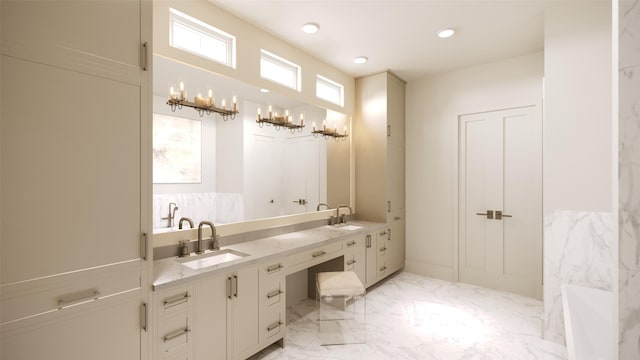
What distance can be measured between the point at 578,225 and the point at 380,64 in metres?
2.71

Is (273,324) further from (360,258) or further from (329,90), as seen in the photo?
(329,90)

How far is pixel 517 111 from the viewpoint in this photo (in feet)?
12.1

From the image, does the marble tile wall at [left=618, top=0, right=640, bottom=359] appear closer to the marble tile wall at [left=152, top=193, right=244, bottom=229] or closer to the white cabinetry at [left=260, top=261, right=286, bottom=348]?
the white cabinetry at [left=260, top=261, right=286, bottom=348]

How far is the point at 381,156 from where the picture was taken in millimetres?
4066

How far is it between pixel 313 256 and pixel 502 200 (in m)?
2.65

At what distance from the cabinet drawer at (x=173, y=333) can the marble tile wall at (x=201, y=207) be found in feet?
2.38

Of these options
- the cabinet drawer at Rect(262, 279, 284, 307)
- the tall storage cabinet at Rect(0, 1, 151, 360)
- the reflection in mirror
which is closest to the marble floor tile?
the cabinet drawer at Rect(262, 279, 284, 307)

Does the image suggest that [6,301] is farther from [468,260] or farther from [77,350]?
[468,260]

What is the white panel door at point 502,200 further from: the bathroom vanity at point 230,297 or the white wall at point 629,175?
the white wall at point 629,175

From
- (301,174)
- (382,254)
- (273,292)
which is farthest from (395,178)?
(273,292)

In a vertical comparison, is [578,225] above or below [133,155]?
below

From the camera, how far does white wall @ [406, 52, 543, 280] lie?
12.6 ft

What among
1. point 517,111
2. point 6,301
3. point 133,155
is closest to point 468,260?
point 517,111

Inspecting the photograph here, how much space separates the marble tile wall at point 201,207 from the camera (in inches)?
87.7
